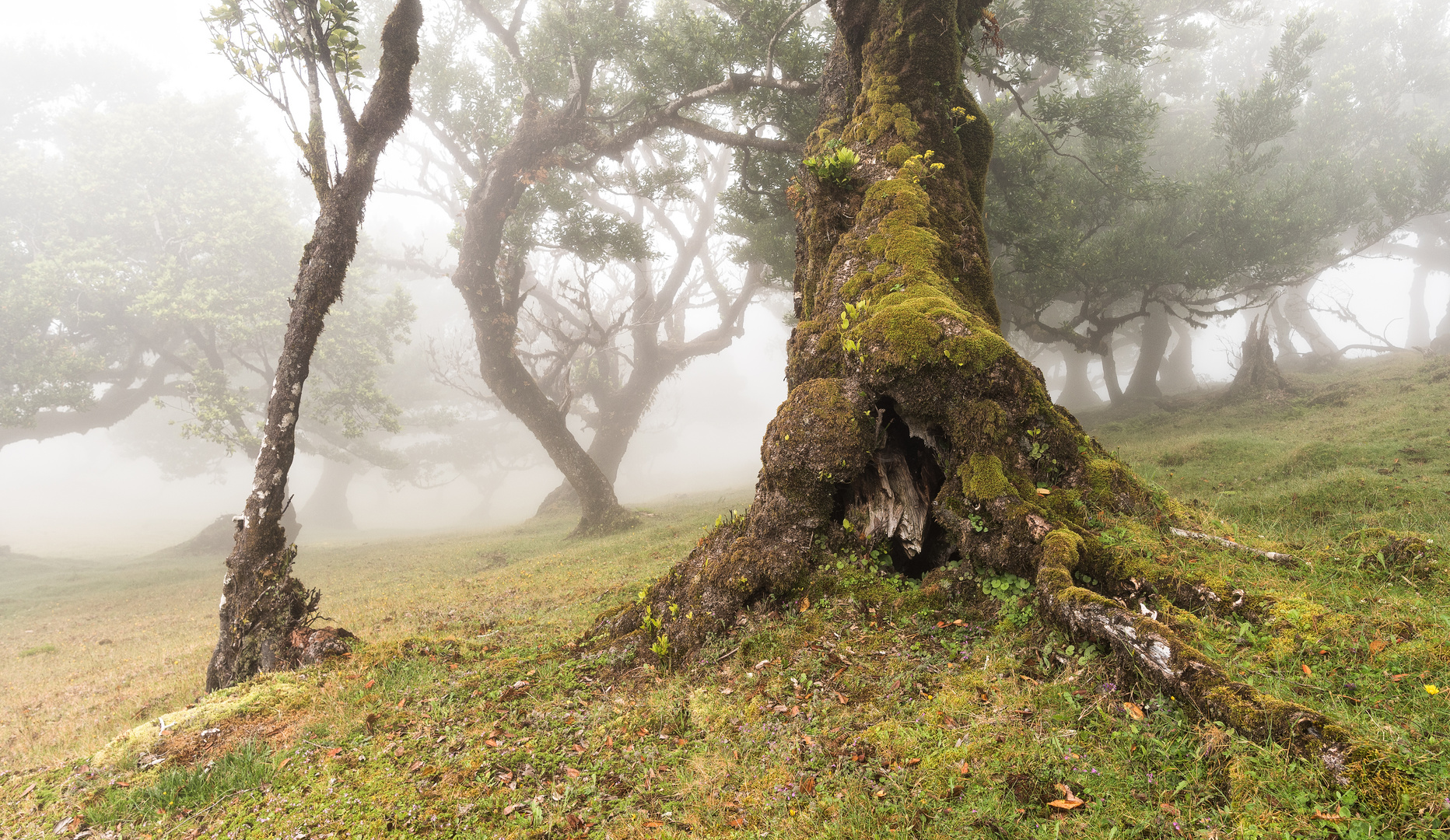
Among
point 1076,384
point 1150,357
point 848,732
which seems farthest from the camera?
point 1076,384

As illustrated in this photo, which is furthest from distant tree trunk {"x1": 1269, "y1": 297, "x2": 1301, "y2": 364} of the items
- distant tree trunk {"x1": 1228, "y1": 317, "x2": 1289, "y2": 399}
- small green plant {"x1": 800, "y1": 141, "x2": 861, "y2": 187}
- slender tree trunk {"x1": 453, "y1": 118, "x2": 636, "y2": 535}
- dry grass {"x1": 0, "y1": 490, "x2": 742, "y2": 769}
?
slender tree trunk {"x1": 453, "y1": 118, "x2": 636, "y2": 535}

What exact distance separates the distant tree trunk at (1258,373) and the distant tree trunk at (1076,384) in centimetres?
1159

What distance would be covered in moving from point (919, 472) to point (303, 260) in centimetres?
834

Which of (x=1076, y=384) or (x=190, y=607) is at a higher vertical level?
(x=1076, y=384)

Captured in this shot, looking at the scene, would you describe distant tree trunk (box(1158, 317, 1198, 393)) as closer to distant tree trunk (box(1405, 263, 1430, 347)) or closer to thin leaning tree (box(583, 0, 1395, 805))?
distant tree trunk (box(1405, 263, 1430, 347))

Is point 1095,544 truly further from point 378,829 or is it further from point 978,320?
point 378,829

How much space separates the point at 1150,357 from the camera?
83.9 ft

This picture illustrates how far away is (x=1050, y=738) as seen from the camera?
3418 millimetres

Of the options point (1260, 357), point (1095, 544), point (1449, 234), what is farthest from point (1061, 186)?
point (1449, 234)

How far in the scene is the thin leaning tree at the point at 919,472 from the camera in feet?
15.1

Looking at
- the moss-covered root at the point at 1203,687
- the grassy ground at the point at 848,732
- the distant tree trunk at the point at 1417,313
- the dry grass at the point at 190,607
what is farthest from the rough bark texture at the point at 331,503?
the distant tree trunk at the point at 1417,313

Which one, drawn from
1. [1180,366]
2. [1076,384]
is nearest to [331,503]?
[1076,384]

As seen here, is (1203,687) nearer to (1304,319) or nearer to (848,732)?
(848,732)

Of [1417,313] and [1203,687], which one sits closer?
[1203,687]
